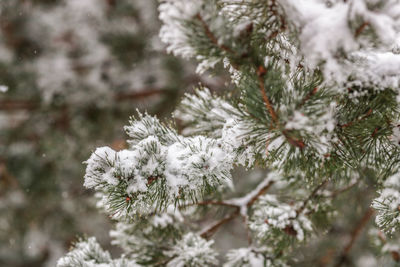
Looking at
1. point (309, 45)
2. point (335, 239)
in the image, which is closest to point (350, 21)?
point (309, 45)

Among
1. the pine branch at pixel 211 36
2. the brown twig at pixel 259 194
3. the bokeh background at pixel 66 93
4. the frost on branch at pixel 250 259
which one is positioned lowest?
the frost on branch at pixel 250 259

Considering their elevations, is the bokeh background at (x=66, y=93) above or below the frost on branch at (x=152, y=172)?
above

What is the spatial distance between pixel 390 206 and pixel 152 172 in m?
0.68

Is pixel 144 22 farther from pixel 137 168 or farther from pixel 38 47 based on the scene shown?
pixel 137 168

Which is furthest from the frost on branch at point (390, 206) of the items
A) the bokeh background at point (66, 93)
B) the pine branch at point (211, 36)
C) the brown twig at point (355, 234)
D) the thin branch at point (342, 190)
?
the bokeh background at point (66, 93)

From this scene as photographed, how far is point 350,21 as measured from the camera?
22.4 inches

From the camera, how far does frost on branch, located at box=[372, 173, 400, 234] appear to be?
36.8 inches

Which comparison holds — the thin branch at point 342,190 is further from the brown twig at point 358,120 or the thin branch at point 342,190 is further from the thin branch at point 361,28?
the thin branch at point 361,28

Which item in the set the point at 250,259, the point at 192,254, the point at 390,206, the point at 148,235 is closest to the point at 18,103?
the point at 148,235

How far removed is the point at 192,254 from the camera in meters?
1.21

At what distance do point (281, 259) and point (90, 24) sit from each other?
3.79 metres

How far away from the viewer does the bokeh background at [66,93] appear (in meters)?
3.61

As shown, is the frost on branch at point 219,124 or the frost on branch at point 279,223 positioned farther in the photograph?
the frost on branch at point 279,223

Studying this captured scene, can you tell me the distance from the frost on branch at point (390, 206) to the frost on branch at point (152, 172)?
1.56 feet
